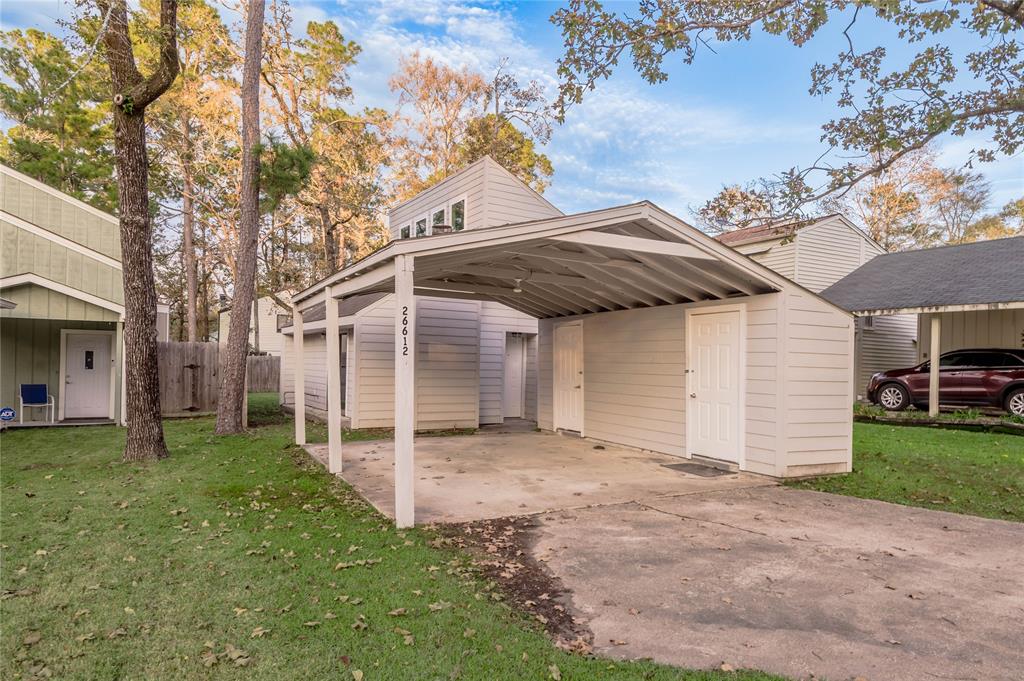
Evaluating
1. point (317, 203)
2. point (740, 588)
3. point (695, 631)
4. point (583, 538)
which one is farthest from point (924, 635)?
point (317, 203)

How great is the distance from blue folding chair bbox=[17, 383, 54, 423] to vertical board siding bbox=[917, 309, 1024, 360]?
20.7m

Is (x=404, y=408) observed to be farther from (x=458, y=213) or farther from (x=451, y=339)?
(x=458, y=213)

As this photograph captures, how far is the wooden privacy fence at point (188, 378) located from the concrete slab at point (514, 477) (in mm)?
7169

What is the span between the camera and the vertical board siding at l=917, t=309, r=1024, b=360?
536 inches

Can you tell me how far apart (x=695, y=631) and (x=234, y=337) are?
10.2 metres

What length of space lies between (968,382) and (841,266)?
23.5 ft

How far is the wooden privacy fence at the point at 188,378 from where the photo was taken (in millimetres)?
14070

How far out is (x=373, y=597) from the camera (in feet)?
11.2

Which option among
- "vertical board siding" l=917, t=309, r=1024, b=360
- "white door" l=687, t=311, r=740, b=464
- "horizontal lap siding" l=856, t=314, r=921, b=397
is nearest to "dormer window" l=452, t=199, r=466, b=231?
"white door" l=687, t=311, r=740, b=464

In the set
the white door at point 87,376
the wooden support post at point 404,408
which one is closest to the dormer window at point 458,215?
the wooden support post at point 404,408

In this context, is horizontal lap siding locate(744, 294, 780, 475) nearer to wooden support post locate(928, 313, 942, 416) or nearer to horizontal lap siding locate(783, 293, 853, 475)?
horizontal lap siding locate(783, 293, 853, 475)

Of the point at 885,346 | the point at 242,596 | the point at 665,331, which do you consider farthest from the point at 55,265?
the point at 885,346

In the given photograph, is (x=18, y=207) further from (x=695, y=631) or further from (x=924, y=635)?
(x=924, y=635)

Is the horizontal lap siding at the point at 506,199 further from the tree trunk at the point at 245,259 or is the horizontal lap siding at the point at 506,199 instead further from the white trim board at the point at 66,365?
the white trim board at the point at 66,365
